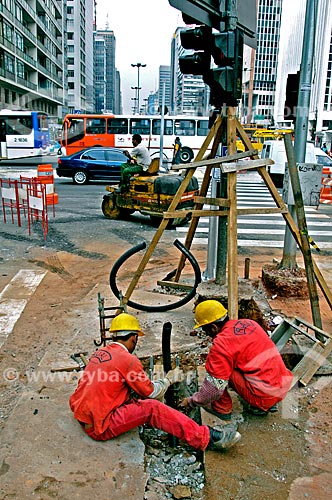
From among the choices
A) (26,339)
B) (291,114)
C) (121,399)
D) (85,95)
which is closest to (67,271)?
(26,339)

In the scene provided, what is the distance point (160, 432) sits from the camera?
4016 millimetres

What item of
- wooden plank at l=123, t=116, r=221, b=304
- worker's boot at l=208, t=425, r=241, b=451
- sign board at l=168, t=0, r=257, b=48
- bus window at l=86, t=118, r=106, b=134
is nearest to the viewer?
worker's boot at l=208, t=425, r=241, b=451

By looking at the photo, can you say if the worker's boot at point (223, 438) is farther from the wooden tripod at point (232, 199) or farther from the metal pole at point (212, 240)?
the metal pole at point (212, 240)

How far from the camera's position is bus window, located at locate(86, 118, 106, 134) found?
31.6 m

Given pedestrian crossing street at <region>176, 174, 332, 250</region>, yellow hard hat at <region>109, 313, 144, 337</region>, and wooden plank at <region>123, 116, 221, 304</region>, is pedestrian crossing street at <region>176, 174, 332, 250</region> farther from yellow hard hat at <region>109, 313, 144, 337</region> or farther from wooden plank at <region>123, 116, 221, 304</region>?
yellow hard hat at <region>109, 313, 144, 337</region>

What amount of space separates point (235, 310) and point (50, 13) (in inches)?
2788

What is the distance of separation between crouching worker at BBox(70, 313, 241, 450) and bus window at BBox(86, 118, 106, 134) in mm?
29710

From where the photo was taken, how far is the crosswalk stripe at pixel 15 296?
6.23 meters

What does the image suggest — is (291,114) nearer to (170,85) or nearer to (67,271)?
(67,271)

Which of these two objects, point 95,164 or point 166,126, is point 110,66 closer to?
point 166,126

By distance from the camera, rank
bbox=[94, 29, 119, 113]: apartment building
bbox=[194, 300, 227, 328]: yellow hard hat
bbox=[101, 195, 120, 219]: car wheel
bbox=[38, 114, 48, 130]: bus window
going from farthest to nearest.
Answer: bbox=[94, 29, 119, 113]: apartment building < bbox=[38, 114, 48, 130]: bus window < bbox=[101, 195, 120, 219]: car wheel < bbox=[194, 300, 227, 328]: yellow hard hat

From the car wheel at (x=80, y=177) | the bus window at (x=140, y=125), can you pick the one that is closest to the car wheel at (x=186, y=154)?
the bus window at (x=140, y=125)

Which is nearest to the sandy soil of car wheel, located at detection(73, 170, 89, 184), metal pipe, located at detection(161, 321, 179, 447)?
metal pipe, located at detection(161, 321, 179, 447)

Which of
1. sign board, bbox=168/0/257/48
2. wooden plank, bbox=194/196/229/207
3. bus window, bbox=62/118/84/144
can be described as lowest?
wooden plank, bbox=194/196/229/207
